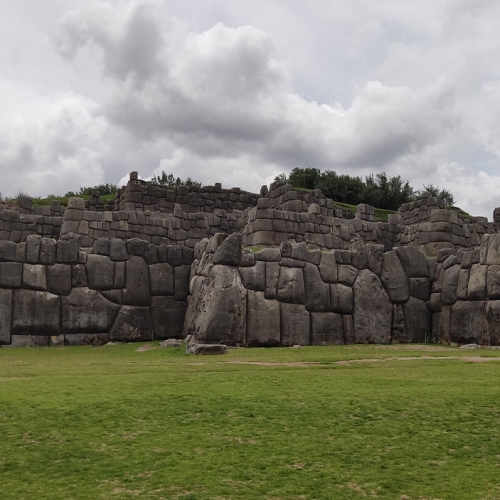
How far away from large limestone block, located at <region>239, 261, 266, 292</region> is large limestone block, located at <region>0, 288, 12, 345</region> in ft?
19.8

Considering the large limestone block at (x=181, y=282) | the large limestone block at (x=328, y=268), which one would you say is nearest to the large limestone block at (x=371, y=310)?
the large limestone block at (x=328, y=268)

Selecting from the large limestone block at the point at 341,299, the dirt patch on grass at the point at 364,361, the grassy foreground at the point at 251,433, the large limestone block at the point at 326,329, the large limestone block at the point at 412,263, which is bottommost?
the grassy foreground at the point at 251,433

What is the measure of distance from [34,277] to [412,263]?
34.4 ft

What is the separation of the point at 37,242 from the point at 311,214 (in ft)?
33.2

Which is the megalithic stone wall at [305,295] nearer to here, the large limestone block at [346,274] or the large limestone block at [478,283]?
the large limestone block at [346,274]

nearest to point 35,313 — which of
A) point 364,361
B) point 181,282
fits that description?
point 181,282

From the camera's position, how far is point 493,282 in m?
15.4

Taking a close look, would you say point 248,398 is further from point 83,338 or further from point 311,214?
point 311,214

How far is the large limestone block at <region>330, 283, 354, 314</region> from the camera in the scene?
55.4ft

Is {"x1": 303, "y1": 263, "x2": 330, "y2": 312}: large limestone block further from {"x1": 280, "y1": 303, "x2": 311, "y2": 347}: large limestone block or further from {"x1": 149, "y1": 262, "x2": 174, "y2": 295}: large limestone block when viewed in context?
{"x1": 149, "y1": 262, "x2": 174, "y2": 295}: large limestone block

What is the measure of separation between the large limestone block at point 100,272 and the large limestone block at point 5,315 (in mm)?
2121

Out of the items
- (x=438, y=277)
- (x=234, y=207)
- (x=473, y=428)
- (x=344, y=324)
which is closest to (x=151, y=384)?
(x=473, y=428)

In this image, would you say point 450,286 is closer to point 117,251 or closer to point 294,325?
point 294,325

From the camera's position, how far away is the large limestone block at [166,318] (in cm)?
1806
